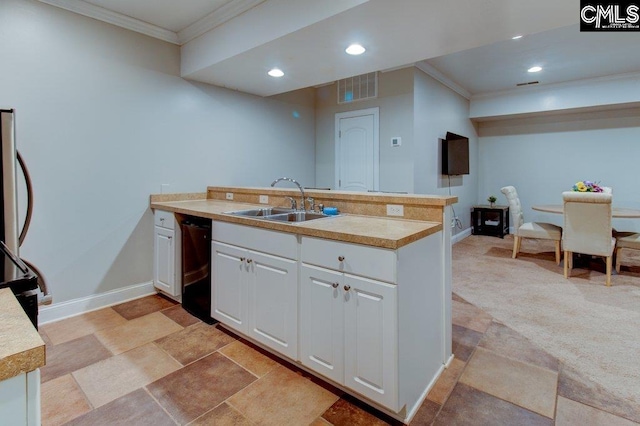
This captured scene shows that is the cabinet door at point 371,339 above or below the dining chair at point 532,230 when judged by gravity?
below

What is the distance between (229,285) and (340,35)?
6.71 ft

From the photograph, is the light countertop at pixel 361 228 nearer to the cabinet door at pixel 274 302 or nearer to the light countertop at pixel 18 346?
the cabinet door at pixel 274 302

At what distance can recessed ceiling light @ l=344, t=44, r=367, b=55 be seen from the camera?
2736 millimetres

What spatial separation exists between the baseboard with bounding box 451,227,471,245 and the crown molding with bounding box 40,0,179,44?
4.86 m

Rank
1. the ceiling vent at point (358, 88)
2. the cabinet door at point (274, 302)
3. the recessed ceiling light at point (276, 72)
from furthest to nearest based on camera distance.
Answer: the ceiling vent at point (358, 88) < the recessed ceiling light at point (276, 72) < the cabinet door at point (274, 302)

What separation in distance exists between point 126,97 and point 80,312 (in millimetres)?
1963

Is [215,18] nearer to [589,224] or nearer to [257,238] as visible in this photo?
[257,238]

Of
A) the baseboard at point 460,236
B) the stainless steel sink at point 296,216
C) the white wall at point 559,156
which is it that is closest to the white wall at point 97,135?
the stainless steel sink at point 296,216

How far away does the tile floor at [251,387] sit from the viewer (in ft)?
5.49

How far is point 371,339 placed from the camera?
5.33 feet

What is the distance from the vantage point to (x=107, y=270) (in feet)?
10.1

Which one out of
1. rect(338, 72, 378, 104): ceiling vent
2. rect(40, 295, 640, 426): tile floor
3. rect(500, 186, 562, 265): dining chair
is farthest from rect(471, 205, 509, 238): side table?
rect(40, 295, 640, 426): tile floor

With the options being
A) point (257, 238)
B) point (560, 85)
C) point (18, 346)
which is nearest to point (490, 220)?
point (560, 85)

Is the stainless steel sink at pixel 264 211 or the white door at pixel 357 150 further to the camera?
the white door at pixel 357 150
